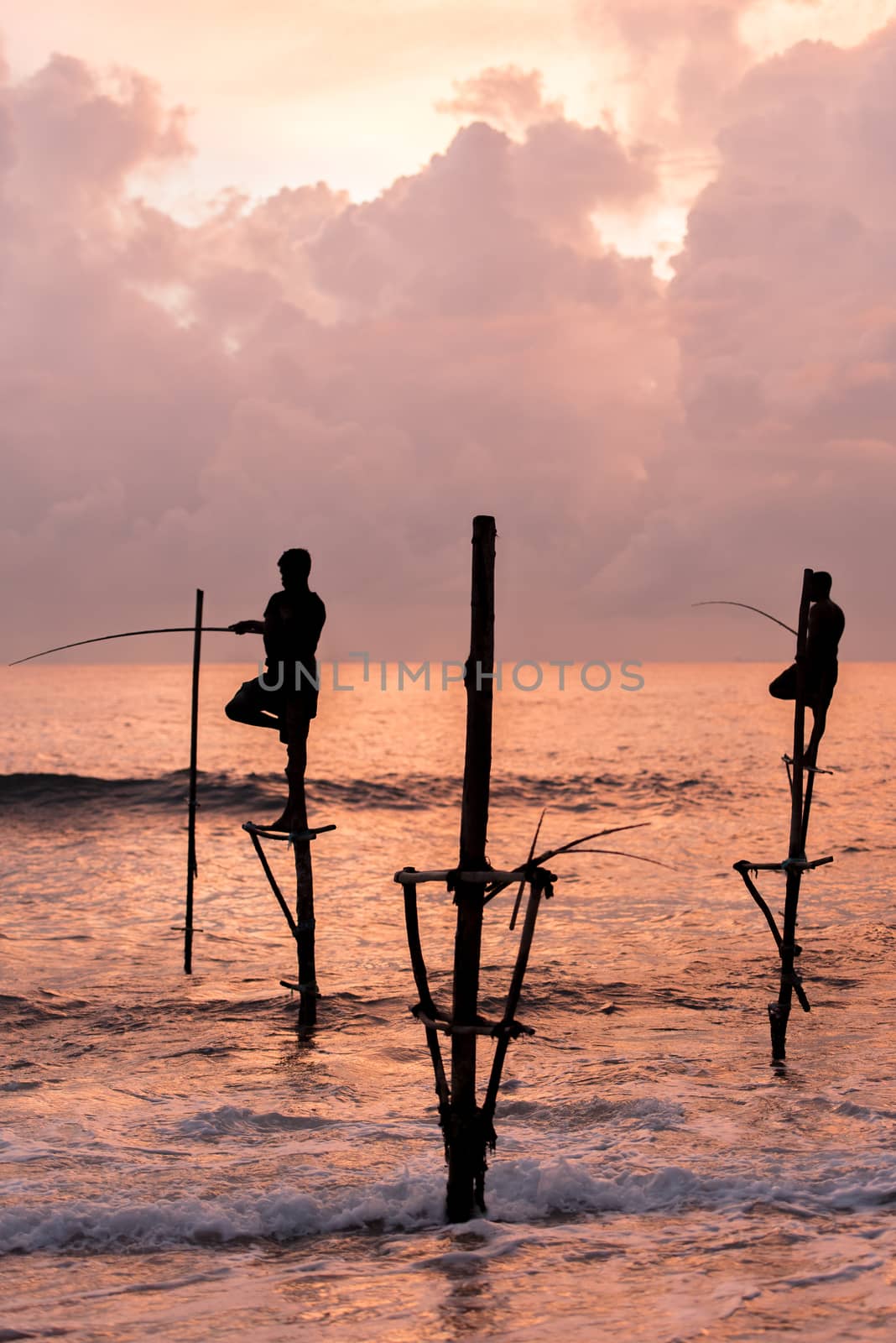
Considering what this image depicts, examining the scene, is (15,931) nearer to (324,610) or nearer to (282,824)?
(282,824)

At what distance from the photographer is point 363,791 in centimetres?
3872

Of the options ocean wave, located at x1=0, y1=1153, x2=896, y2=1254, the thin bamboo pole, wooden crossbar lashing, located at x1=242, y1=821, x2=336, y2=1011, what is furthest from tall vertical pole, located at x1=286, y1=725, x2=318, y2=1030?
the thin bamboo pole

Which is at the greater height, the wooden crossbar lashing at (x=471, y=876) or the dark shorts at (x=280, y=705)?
the dark shorts at (x=280, y=705)

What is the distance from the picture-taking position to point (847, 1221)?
6.28 metres

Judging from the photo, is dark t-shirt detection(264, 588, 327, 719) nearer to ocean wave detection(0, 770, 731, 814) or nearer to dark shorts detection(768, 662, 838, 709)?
dark shorts detection(768, 662, 838, 709)

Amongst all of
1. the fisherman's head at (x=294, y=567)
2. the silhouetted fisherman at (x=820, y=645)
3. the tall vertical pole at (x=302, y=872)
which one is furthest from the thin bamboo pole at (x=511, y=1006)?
the fisherman's head at (x=294, y=567)

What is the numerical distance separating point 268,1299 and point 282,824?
4580 millimetres

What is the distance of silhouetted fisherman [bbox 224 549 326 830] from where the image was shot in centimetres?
939

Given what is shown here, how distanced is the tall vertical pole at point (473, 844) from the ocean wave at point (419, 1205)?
719 millimetres

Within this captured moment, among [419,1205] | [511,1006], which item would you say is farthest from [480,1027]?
[419,1205]

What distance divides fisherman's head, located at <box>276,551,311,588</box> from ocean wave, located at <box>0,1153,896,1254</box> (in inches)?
185

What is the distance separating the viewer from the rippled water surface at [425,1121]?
5488 millimetres

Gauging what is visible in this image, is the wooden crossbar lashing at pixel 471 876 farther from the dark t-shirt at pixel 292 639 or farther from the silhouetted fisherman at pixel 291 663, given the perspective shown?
the dark t-shirt at pixel 292 639

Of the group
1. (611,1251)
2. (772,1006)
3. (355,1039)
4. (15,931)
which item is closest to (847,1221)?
(611,1251)
